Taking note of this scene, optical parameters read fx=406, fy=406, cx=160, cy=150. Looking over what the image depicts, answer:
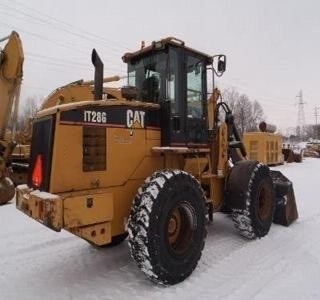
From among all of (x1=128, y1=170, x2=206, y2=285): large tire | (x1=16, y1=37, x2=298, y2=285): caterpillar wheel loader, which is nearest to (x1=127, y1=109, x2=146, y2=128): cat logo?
(x1=16, y1=37, x2=298, y2=285): caterpillar wheel loader

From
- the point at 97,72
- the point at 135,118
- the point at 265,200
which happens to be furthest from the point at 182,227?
the point at 265,200

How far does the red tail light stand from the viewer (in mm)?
4289

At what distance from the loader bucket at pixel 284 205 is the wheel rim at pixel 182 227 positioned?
266cm

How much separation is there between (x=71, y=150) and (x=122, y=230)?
1162 mm

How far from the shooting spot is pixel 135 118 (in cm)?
481

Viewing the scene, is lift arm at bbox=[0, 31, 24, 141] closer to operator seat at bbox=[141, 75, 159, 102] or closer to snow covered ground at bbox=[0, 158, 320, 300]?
snow covered ground at bbox=[0, 158, 320, 300]

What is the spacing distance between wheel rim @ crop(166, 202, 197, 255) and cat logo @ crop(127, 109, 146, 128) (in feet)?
3.51

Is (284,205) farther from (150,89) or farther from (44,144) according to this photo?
(44,144)

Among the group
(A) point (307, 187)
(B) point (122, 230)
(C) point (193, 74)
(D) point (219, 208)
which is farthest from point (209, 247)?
(A) point (307, 187)

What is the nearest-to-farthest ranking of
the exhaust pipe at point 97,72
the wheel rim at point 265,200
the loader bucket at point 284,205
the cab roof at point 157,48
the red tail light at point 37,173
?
the red tail light at point 37,173 < the exhaust pipe at point 97,72 < the cab roof at point 157,48 < the wheel rim at point 265,200 < the loader bucket at point 284,205

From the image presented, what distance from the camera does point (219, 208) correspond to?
6.25 meters

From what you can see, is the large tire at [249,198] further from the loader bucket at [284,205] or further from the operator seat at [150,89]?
the operator seat at [150,89]

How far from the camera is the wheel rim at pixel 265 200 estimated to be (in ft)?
21.1

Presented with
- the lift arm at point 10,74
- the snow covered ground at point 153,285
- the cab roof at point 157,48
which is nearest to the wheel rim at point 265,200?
the snow covered ground at point 153,285
